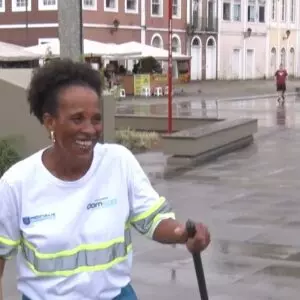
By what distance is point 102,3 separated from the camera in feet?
164

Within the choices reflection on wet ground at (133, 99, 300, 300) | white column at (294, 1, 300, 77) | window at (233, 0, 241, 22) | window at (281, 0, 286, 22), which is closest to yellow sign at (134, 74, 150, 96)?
window at (233, 0, 241, 22)

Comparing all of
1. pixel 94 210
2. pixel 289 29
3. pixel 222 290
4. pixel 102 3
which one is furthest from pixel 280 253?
pixel 289 29

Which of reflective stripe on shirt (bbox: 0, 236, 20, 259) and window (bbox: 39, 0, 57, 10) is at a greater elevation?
window (bbox: 39, 0, 57, 10)

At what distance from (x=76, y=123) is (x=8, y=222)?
0.39 m

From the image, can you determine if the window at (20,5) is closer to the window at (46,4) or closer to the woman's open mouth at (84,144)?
the window at (46,4)

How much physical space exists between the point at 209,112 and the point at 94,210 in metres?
27.8

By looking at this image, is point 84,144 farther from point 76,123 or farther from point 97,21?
point 97,21

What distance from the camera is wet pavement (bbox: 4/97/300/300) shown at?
24.1 feet

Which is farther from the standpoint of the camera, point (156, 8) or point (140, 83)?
point (156, 8)

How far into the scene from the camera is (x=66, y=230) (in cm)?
305

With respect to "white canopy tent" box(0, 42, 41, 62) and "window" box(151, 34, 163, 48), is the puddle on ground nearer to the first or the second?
"white canopy tent" box(0, 42, 41, 62)

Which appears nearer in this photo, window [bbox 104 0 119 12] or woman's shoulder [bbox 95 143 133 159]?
woman's shoulder [bbox 95 143 133 159]

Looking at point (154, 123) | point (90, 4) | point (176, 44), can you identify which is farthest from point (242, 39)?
point (154, 123)

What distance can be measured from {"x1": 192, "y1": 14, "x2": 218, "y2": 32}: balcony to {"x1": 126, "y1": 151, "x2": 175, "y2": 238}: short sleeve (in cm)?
5544
